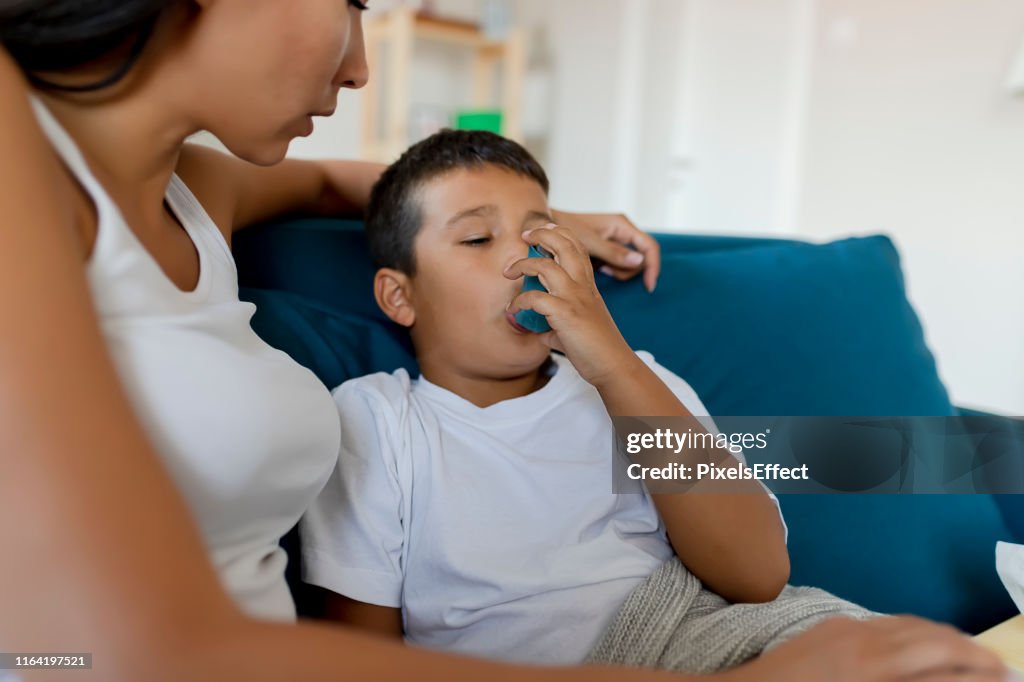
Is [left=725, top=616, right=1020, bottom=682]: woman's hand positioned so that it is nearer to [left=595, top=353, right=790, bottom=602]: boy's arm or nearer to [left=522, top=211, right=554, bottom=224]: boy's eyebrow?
[left=595, top=353, right=790, bottom=602]: boy's arm

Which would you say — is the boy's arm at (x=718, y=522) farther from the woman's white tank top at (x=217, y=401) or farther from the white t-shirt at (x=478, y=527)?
the woman's white tank top at (x=217, y=401)

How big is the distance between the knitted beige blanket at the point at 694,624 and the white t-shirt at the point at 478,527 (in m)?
0.03

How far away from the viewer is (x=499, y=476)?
1.00 m

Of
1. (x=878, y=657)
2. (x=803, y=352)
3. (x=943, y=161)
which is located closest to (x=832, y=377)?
(x=803, y=352)

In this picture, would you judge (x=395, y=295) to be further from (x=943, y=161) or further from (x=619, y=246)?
(x=943, y=161)

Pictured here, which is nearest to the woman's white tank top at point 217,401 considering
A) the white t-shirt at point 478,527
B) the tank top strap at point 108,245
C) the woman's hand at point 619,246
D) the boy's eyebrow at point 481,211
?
the tank top strap at point 108,245

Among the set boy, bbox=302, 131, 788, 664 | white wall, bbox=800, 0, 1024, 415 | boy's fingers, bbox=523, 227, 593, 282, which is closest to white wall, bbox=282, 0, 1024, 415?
white wall, bbox=800, 0, 1024, 415

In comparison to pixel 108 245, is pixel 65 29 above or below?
above

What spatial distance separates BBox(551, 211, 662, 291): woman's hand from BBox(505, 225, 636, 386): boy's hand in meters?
0.29

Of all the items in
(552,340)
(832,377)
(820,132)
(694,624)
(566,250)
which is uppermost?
(820,132)

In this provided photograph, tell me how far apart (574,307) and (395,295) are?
0.31 m

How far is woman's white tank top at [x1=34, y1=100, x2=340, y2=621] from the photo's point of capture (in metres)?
0.57

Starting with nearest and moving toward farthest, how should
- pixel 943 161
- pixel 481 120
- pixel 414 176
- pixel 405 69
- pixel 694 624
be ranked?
1. pixel 694 624
2. pixel 414 176
3. pixel 943 161
4. pixel 405 69
5. pixel 481 120

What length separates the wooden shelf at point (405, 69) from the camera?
3721mm
